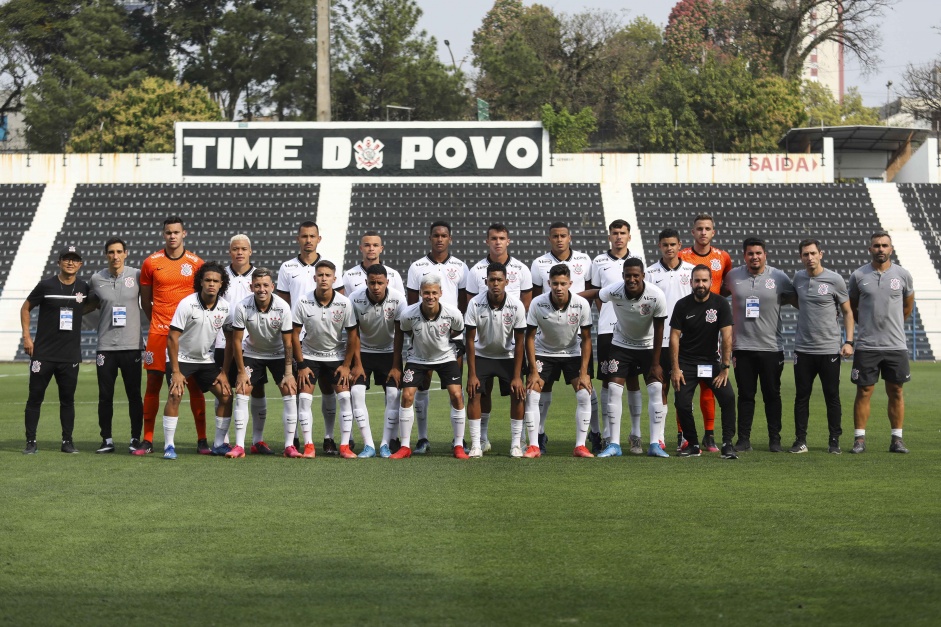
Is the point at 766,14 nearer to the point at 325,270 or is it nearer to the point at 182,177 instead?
the point at 182,177

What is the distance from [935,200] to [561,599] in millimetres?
36413

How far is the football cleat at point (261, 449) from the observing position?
10.6 metres

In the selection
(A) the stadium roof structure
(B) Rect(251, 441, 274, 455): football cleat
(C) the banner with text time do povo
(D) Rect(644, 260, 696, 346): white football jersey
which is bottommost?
(B) Rect(251, 441, 274, 455): football cleat

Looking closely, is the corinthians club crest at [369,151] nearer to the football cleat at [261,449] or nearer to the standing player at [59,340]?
the standing player at [59,340]

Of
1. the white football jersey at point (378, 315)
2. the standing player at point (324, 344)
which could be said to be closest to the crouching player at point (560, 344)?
the white football jersey at point (378, 315)

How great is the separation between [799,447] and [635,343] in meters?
1.79

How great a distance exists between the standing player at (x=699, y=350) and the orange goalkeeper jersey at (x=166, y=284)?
14.7ft

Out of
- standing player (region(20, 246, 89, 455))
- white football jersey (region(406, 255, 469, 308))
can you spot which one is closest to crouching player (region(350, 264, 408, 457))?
white football jersey (region(406, 255, 469, 308))

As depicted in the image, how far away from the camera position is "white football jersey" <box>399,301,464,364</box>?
10.1 m

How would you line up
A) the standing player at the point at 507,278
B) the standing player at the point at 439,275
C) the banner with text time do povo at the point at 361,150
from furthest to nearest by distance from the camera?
the banner with text time do povo at the point at 361,150 < the standing player at the point at 439,275 < the standing player at the point at 507,278

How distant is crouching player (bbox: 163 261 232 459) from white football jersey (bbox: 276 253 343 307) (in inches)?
27.8

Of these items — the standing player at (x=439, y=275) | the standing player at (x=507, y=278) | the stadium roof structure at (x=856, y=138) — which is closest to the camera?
the standing player at (x=507, y=278)

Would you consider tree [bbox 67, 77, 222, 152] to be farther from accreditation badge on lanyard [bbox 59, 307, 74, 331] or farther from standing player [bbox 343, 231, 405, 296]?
standing player [bbox 343, 231, 405, 296]

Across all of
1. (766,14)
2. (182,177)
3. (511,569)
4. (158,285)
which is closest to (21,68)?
(182,177)
